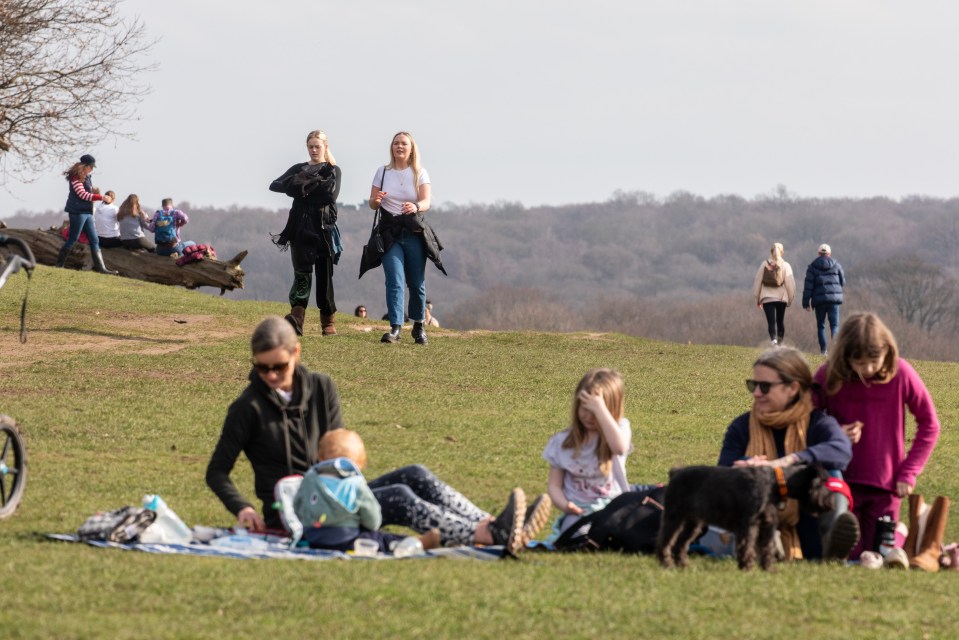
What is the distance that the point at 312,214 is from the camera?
60.7ft

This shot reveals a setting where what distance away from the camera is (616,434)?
26.1 feet

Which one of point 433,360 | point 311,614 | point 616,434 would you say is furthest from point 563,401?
point 311,614

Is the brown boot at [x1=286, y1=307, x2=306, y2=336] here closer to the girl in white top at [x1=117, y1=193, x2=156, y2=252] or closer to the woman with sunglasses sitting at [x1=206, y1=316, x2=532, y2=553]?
the woman with sunglasses sitting at [x1=206, y1=316, x2=532, y2=553]

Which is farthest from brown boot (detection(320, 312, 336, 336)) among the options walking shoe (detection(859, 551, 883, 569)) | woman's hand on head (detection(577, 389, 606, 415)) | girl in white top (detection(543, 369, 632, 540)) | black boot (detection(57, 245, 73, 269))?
walking shoe (detection(859, 551, 883, 569))

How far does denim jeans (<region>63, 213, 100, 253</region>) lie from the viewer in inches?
1147

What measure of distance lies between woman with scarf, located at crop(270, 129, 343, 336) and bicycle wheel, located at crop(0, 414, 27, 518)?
9.64 metres

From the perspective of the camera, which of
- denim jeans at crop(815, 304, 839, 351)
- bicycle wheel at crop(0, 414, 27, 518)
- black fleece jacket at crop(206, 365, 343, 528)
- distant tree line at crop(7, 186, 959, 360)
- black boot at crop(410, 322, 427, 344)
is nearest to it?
black fleece jacket at crop(206, 365, 343, 528)

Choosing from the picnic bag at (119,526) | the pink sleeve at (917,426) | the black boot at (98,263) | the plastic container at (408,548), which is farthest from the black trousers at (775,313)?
the picnic bag at (119,526)

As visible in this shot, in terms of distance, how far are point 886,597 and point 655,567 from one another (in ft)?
3.61

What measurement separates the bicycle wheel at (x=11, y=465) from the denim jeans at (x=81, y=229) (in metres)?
21.2

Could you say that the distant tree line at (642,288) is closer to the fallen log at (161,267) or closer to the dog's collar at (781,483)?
the fallen log at (161,267)

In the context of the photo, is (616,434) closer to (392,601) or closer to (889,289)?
(392,601)

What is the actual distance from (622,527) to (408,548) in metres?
1.14

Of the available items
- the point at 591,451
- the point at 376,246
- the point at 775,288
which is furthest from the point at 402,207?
the point at 591,451
